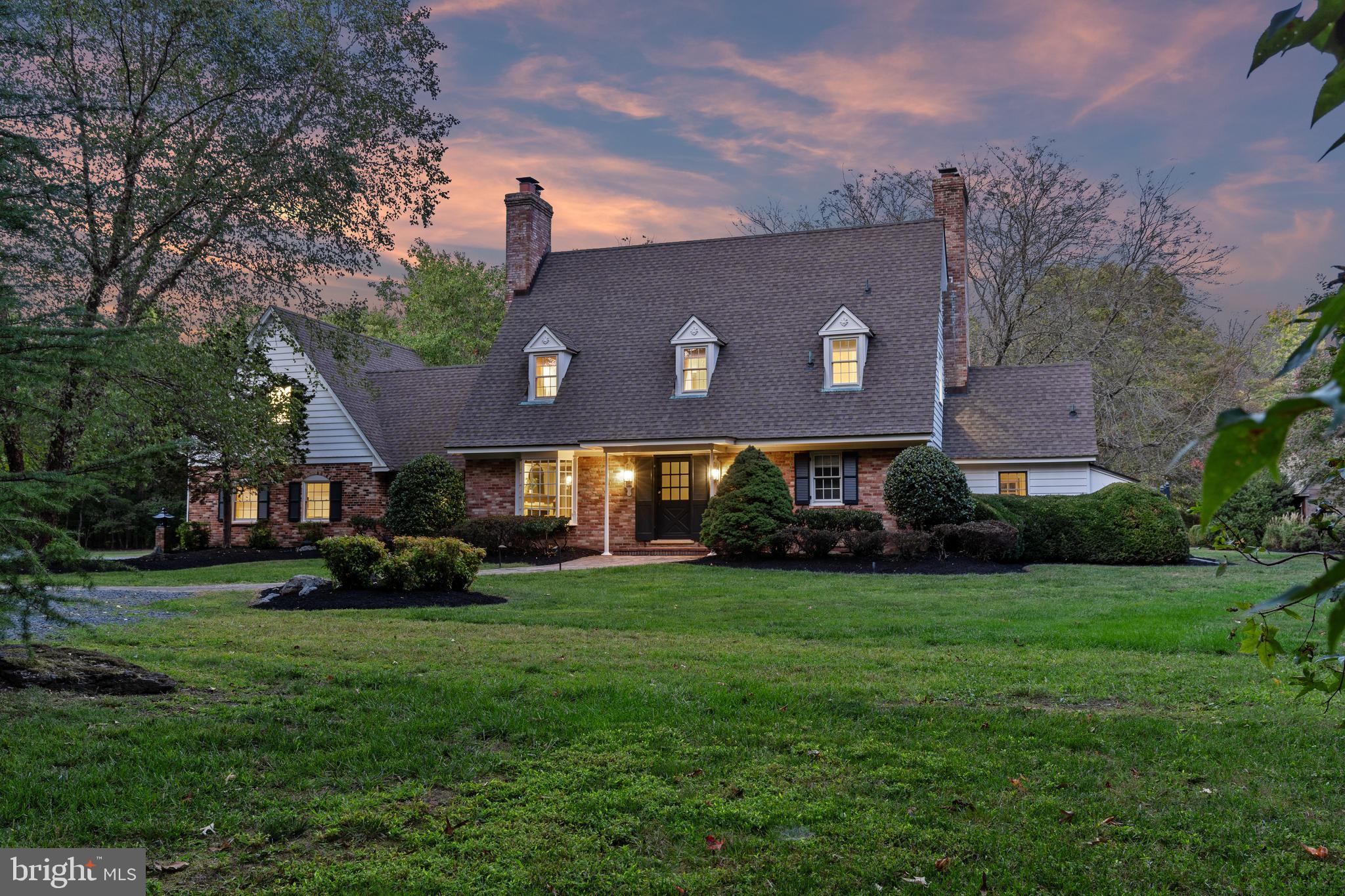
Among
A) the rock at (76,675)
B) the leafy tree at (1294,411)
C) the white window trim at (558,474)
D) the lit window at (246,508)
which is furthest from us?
the lit window at (246,508)

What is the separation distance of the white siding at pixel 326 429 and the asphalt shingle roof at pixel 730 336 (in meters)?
4.20

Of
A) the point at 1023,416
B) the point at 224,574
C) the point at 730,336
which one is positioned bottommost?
the point at 224,574

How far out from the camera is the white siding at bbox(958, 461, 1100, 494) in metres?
23.4

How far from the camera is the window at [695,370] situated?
77.6ft

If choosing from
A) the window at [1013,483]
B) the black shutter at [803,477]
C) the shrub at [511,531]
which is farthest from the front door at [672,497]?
the window at [1013,483]

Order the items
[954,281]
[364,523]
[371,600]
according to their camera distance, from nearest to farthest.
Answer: [371,600] → [364,523] → [954,281]

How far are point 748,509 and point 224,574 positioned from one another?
10.6 meters

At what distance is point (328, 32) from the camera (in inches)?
437

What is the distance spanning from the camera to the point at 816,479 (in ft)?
73.0

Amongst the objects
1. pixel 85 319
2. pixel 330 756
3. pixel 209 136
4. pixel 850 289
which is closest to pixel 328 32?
pixel 209 136

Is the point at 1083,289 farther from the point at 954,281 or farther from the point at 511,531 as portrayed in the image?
the point at 511,531

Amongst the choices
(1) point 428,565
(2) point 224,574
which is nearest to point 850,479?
(1) point 428,565

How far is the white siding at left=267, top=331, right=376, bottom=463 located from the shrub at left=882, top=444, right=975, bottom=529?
15202 mm

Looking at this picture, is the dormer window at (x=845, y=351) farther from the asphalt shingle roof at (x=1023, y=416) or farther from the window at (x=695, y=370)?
the asphalt shingle roof at (x=1023, y=416)
